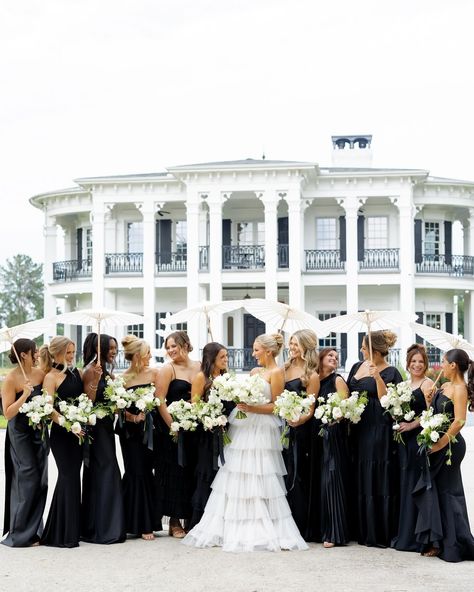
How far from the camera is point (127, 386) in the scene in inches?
346

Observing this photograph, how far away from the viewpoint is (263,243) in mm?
36125

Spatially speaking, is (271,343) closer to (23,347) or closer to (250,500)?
(250,500)

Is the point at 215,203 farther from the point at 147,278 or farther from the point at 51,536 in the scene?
the point at 51,536

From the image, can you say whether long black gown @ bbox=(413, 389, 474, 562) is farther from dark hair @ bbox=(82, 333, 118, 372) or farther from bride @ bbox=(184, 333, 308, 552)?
dark hair @ bbox=(82, 333, 118, 372)

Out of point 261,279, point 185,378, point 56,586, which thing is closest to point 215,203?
point 261,279

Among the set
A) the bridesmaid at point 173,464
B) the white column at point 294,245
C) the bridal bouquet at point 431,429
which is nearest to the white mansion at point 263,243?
the white column at point 294,245

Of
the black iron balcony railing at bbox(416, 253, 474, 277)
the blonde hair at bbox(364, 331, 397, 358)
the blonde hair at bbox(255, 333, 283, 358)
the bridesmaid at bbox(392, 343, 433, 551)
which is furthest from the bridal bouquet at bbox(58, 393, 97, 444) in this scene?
the black iron balcony railing at bbox(416, 253, 474, 277)

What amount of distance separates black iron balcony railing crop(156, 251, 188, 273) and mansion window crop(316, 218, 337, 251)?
17.5 ft

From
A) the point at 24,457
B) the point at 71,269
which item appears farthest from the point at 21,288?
the point at 24,457

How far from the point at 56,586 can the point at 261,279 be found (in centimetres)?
2713

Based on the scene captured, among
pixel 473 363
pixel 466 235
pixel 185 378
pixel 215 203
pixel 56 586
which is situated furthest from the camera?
pixel 466 235

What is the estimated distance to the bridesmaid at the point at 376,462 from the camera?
27.6ft

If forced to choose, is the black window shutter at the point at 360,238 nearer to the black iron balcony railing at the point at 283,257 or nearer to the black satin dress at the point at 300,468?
the black iron balcony railing at the point at 283,257

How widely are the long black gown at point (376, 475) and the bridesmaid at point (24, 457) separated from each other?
2.98 metres
